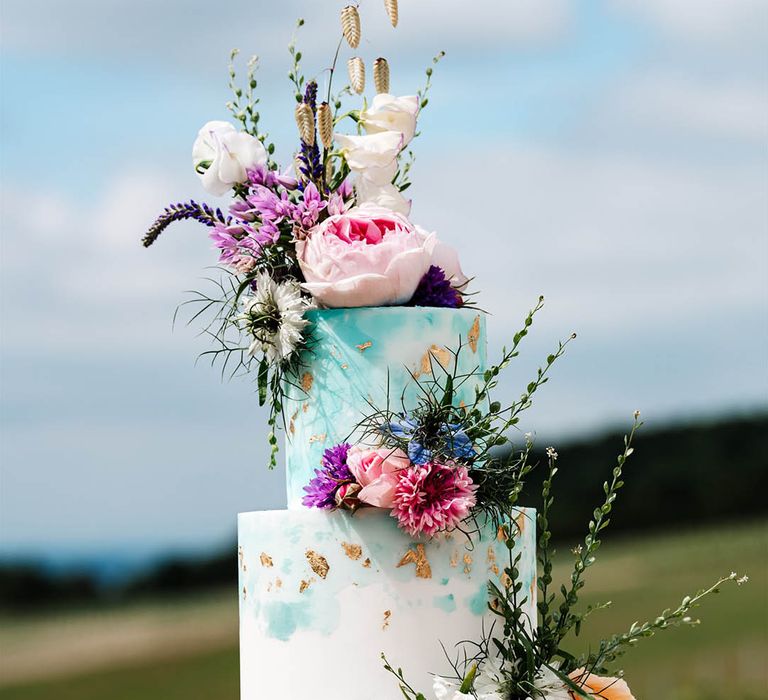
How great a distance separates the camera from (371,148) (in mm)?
Result: 3729

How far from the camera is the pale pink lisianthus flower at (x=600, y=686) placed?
11.8 feet

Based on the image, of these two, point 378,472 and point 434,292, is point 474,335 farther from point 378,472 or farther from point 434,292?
point 378,472

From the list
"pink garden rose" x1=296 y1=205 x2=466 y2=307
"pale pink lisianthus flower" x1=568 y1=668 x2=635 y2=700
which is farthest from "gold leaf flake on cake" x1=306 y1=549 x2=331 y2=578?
→ "pale pink lisianthus flower" x1=568 y1=668 x2=635 y2=700

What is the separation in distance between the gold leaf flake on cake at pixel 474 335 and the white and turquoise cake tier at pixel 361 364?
0.04ft

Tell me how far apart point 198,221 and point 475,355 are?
1148 mm

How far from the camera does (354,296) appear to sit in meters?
3.54

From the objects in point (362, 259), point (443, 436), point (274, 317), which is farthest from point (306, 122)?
point (443, 436)

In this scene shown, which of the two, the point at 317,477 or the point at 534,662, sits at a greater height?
the point at 317,477

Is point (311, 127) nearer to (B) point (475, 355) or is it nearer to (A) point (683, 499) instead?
(B) point (475, 355)

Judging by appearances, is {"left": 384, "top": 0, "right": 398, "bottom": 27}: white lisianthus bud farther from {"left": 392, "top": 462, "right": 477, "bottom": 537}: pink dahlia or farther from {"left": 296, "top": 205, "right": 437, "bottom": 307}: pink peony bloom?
{"left": 392, "top": 462, "right": 477, "bottom": 537}: pink dahlia

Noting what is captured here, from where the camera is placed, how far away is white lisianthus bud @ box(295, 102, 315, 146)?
379 centimetres

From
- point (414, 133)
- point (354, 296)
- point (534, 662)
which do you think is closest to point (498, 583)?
point (534, 662)

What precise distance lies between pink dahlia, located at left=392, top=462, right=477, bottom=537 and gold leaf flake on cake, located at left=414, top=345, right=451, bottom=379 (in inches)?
13.8

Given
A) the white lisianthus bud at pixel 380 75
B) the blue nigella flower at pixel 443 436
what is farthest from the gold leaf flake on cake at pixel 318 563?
the white lisianthus bud at pixel 380 75
